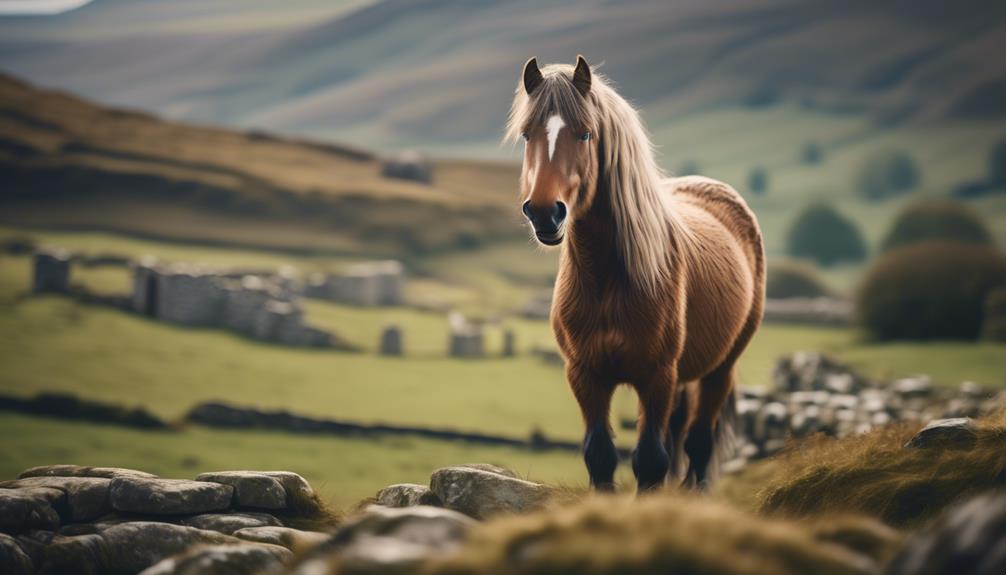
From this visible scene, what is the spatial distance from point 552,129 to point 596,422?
2.35 m

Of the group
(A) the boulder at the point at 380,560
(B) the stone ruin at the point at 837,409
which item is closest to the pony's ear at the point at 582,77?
(A) the boulder at the point at 380,560

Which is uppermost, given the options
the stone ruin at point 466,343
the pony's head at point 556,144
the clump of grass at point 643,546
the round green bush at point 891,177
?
the round green bush at point 891,177

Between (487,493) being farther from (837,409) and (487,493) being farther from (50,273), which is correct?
(50,273)

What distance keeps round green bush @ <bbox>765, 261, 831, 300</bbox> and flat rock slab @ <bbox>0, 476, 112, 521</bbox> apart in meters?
46.7

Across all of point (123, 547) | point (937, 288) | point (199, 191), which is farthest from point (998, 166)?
point (123, 547)

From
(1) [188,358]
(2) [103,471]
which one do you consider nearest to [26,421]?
(1) [188,358]

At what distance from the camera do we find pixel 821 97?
163750 mm

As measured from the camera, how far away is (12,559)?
7344 mm

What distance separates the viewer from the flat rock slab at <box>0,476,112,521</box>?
8.27m

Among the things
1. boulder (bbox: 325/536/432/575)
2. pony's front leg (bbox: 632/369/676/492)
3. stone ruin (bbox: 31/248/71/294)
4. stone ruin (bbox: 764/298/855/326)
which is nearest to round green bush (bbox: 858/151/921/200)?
stone ruin (bbox: 764/298/855/326)

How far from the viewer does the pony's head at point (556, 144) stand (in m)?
6.79

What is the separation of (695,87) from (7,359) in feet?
572

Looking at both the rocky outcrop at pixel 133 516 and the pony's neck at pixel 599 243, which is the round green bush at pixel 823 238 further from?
the rocky outcrop at pixel 133 516

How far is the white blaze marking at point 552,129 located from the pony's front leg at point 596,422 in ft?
5.98
